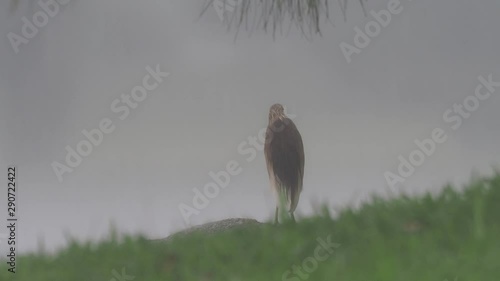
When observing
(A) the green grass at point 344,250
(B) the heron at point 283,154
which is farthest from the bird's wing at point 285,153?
(A) the green grass at point 344,250

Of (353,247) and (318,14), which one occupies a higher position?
(318,14)

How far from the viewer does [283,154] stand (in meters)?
5.79

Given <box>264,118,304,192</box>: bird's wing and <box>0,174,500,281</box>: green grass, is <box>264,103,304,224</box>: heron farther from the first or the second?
<box>0,174,500,281</box>: green grass

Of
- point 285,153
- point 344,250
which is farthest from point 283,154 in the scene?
point 344,250

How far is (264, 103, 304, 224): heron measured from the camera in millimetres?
5789

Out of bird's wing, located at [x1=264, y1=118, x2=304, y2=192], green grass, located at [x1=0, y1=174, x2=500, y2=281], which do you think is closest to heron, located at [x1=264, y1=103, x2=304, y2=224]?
bird's wing, located at [x1=264, y1=118, x2=304, y2=192]

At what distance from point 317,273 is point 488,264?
0.72 m

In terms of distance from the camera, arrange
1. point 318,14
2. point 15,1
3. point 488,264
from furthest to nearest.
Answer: point 318,14, point 15,1, point 488,264

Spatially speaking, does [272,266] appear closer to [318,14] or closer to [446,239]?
[446,239]

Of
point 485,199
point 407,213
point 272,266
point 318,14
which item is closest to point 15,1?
point 318,14

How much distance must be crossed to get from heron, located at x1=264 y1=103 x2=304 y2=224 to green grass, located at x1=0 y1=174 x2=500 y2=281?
1491 millimetres

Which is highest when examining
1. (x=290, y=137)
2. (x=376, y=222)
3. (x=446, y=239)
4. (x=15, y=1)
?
(x=15, y=1)

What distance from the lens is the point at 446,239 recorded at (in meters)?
3.40

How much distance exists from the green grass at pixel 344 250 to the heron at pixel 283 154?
149 centimetres
